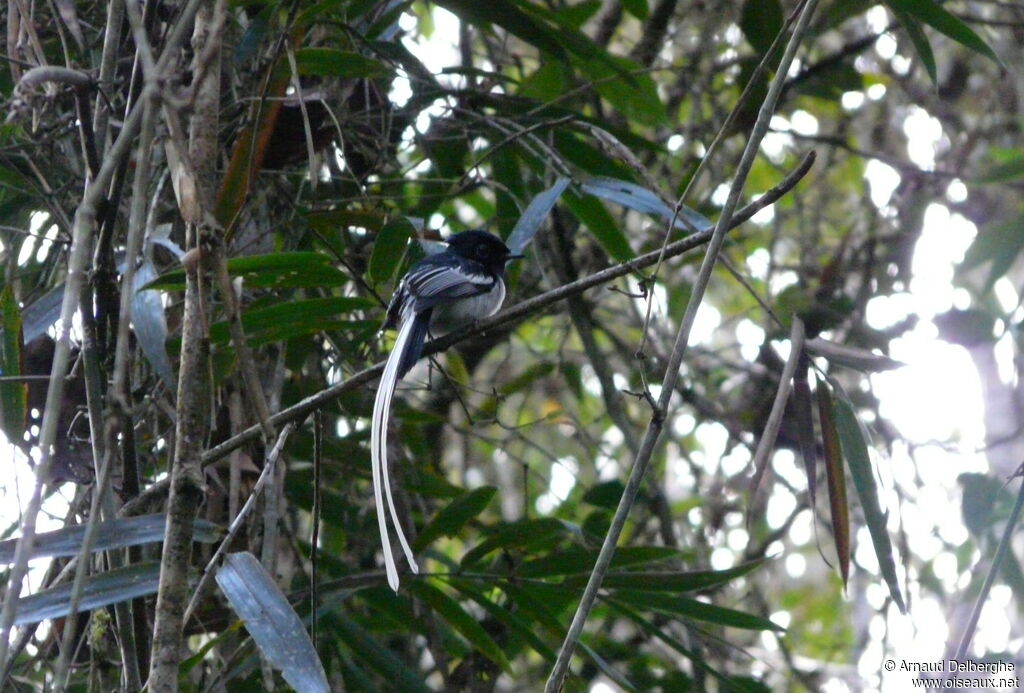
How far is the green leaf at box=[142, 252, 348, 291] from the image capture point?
8.37 ft

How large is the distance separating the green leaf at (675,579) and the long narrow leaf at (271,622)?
3.61 feet

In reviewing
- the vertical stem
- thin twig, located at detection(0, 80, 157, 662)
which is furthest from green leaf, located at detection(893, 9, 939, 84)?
thin twig, located at detection(0, 80, 157, 662)

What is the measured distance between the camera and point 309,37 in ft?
11.9

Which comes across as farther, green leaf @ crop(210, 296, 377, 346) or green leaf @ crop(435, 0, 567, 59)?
green leaf @ crop(435, 0, 567, 59)

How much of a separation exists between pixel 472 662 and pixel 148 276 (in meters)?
1.51

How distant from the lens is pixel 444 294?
11.8ft

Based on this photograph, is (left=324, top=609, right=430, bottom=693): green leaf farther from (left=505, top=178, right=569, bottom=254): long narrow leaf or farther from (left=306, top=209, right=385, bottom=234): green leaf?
(left=505, top=178, right=569, bottom=254): long narrow leaf

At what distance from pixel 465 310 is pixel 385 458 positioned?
6.73 ft

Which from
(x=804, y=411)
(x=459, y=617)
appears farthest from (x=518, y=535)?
(x=804, y=411)

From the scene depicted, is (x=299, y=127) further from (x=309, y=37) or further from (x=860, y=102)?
(x=860, y=102)

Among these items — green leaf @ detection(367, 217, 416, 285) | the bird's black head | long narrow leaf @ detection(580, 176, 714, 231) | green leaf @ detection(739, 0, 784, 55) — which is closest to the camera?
green leaf @ detection(367, 217, 416, 285)

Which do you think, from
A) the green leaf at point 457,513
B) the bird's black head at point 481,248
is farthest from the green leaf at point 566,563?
the bird's black head at point 481,248

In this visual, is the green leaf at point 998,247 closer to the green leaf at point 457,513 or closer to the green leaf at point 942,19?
the green leaf at point 942,19

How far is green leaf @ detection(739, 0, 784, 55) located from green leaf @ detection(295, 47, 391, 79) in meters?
1.80
